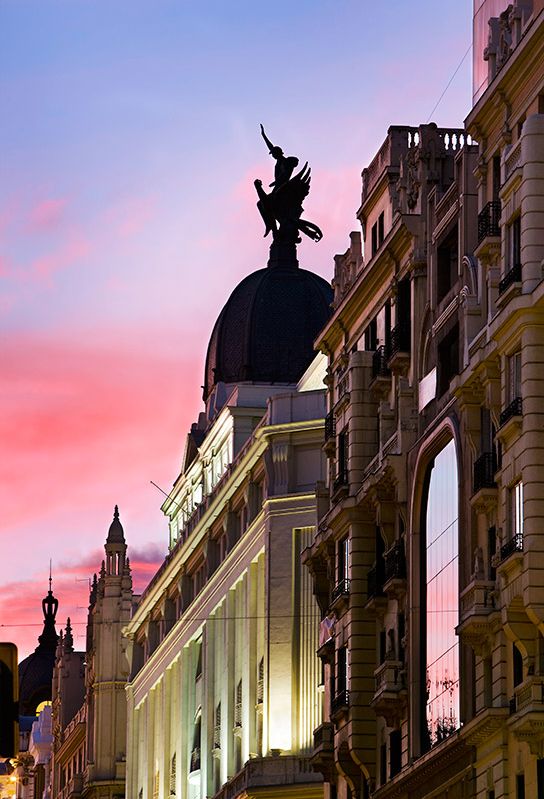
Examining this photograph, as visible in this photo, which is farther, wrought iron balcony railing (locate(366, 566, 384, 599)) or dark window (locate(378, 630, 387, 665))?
dark window (locate(378, 630, 387, 665))

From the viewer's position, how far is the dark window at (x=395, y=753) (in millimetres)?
77750

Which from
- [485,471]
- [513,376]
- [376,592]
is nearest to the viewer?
[513,376]

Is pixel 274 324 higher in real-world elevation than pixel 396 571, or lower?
higher

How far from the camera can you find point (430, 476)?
74.9 meters

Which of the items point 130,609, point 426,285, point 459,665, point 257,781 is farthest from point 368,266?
point 130,609

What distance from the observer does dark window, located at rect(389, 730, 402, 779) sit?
255ft

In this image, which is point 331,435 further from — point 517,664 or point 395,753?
point 517,664

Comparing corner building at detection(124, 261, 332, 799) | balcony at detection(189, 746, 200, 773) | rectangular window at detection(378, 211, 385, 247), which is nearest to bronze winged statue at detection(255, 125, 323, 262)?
corner building at detection(124, 261, 332, 799)

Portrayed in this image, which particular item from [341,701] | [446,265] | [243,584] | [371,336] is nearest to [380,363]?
[371,336]

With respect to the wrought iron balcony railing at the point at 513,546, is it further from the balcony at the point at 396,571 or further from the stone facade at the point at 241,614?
the stone facade at the point at 241,614

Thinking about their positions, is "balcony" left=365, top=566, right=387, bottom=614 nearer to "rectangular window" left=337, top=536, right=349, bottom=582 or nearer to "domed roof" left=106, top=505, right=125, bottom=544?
"rectangular window" left=337, top=536, right=349, bottom=582

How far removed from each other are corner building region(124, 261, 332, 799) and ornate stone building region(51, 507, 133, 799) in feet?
46.9

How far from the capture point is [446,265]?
252 feet

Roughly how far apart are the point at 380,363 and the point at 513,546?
2190 centimetres
